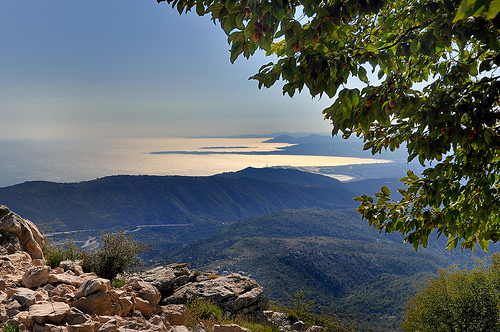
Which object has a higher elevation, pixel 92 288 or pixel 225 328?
pixel 92 288

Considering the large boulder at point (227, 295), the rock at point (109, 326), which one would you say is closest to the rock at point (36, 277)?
the rock at point (109, 326)

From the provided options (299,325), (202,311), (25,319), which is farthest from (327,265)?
(25,319)

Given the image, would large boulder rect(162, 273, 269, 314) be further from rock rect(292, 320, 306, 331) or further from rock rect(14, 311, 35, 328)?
rock rect(14, 311, 35, 328)

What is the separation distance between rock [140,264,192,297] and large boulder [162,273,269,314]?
39 cm

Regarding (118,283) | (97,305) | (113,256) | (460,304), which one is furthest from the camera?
(460,304)

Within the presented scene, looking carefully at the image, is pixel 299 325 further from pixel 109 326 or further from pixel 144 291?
pixel 109 326

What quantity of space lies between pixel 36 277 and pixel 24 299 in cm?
127

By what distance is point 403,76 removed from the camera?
12.9ft

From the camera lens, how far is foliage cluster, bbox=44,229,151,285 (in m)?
11.4

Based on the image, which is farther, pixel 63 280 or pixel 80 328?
pixel 63 280

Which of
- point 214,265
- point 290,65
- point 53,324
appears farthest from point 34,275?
point 214,265

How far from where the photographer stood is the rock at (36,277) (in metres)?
7.07

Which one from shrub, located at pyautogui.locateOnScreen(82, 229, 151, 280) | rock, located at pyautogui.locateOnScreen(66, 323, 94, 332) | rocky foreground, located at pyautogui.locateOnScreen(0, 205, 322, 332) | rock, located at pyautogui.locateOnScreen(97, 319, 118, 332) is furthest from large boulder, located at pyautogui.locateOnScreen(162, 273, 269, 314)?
rock, located at pyautogui.locateOnScreen(66, 323, 94, 332)

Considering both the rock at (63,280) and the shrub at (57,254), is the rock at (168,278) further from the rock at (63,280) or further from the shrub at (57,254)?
the rock at (63,280)
